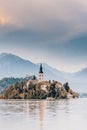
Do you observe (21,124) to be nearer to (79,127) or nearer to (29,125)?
(29,125)

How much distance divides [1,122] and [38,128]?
10.2 metres

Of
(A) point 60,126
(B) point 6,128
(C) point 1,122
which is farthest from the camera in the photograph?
(C) point 1,122

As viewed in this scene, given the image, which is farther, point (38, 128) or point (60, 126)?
point (60, 126)

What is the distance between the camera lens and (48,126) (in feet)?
201

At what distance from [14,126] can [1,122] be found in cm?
638

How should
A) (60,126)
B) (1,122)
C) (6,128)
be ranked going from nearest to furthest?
(6,128) → (60,126) → (1,122)

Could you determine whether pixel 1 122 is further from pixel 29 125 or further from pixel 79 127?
pixel 79 127

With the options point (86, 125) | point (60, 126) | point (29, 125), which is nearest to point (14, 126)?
point (29, 125)

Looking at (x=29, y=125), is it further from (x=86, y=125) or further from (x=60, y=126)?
(x=86, y=125)

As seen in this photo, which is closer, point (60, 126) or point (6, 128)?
point (6, 128)

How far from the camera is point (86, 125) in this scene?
210 feet

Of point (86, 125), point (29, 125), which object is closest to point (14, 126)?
point (29, 125)

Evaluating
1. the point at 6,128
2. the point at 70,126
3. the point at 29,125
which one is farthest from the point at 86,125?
the point at 6,128

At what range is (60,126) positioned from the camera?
62625mm
